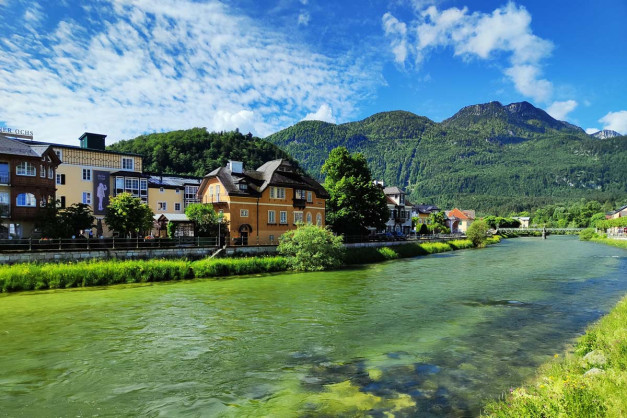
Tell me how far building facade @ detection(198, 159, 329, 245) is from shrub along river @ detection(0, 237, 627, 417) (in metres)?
21.8

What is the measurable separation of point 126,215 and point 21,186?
10.5 m

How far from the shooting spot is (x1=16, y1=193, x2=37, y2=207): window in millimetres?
38875

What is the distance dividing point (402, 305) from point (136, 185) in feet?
157

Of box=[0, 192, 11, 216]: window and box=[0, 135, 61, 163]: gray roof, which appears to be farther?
box=[0, 135, 61, 163]: gray roof

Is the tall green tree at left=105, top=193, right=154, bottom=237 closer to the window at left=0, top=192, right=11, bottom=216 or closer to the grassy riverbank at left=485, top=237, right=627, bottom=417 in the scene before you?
the window at left=0, top=192, right=11, bottom=216

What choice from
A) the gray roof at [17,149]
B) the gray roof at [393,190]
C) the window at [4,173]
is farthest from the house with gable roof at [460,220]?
the window at [4,173]

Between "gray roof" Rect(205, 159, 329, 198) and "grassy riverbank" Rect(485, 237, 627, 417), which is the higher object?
"gray roof" Rect(205, 159, 329, 198)

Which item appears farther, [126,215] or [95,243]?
[126,215]

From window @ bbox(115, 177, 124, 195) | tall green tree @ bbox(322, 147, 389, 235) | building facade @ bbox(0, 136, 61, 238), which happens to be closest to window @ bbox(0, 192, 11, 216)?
building facade @ bbox(0, 136, 61, 238)

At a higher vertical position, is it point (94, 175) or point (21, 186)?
point (94, 175)

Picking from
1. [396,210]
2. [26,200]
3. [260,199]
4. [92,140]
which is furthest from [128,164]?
[396,210]

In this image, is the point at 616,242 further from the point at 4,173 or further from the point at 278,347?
the point at 4,173

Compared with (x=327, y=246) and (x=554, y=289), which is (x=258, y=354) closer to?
(x=554, y=289)

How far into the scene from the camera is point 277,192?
2138 inches
